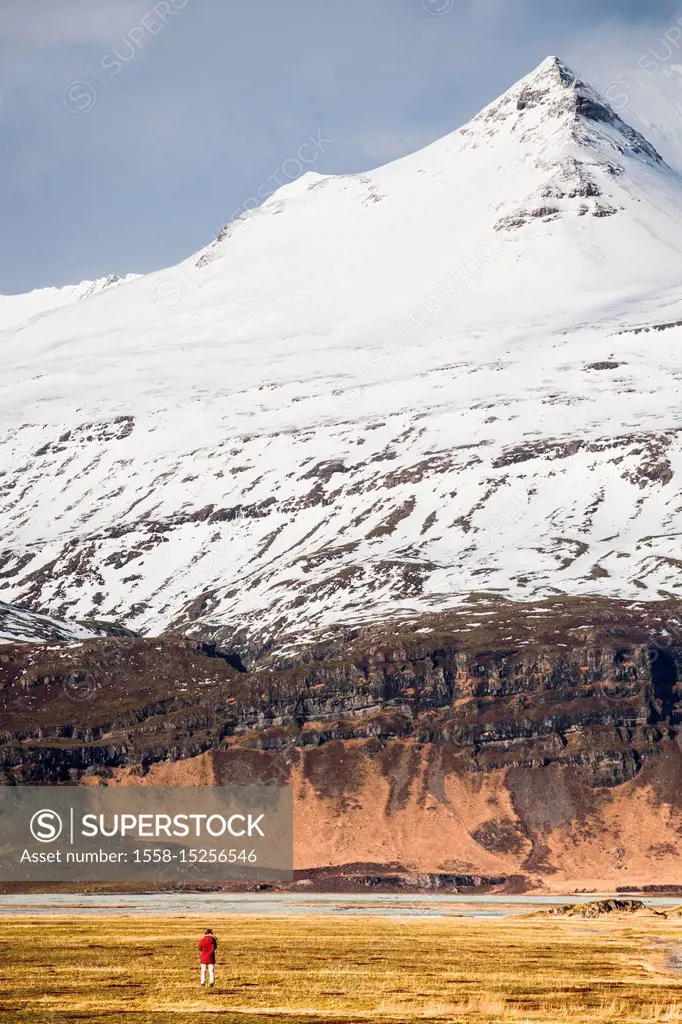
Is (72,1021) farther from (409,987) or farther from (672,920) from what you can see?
(672,920)

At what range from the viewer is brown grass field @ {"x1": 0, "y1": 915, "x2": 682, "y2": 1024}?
65125 millimetres

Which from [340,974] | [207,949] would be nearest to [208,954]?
[207,949]

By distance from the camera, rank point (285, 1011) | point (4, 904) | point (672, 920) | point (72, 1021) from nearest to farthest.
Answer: point (72, 1021) < point (285, 1011) < point (672, 920) < point (4, 904)

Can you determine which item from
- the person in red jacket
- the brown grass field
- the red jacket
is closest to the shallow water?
the brown grass field

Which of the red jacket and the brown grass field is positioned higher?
the red jacket

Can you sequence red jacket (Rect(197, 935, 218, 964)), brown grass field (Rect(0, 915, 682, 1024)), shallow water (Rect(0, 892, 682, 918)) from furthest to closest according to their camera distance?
shallow water (Rect(0, 892, 682, 918)), red jacket (Rect(197, 935, 218, 964)), brown grass field (Rect(0, 915, 682, 1024))


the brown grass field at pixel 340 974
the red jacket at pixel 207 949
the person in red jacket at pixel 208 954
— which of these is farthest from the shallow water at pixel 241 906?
the red jacket at pixel 207 949

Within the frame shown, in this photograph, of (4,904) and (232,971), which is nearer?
(232,971)

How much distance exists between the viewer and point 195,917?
139500 mm

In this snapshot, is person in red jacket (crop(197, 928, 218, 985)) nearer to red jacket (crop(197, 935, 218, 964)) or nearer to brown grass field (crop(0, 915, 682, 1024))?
red jacket (crop(197, 935, 218, 964))

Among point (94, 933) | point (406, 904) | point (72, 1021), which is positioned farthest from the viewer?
point (406, 904)

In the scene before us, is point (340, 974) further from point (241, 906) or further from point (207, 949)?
point (241, 906)

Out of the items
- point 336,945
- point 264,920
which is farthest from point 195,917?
point 336,945

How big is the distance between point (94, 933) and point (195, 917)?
1194 inches
